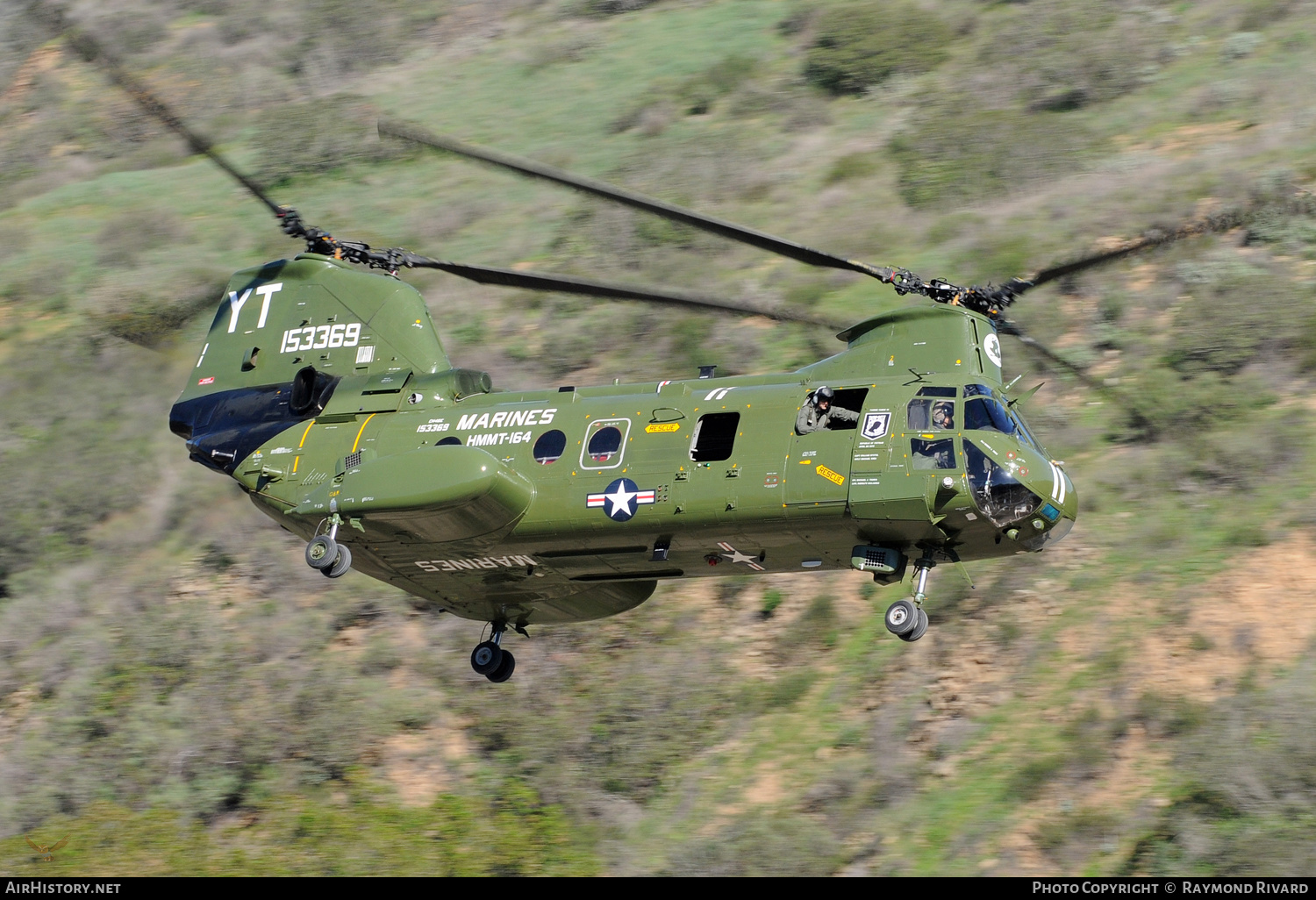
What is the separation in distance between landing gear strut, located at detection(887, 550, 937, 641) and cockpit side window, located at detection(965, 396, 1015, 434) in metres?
1.45

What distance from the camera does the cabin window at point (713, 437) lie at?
54.4 feet

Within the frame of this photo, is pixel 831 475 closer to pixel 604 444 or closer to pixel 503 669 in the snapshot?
pixel 604 444

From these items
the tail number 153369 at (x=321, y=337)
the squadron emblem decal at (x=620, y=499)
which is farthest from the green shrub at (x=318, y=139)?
the squadron emblem decal at (x=620, y=499)

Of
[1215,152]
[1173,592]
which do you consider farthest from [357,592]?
[1215,152]

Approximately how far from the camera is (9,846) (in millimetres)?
24906

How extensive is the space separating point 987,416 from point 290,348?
9361mm

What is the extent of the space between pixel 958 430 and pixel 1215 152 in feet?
57.9

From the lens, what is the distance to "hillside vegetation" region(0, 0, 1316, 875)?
21.0 meters

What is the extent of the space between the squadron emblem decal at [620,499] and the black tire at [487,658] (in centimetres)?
387

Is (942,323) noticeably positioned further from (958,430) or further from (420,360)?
(420,360)

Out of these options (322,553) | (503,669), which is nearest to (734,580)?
(503,669)

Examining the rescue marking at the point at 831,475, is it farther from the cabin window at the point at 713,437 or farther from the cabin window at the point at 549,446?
the cabin window at the point at 549,446

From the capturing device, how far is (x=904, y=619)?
1598 cm

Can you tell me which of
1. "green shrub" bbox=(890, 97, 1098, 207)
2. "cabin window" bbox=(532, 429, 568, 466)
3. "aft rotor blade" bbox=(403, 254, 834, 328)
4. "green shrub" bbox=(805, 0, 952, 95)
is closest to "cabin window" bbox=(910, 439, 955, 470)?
"aft rotor blade" bbox=(403, 254, 834, 328)
